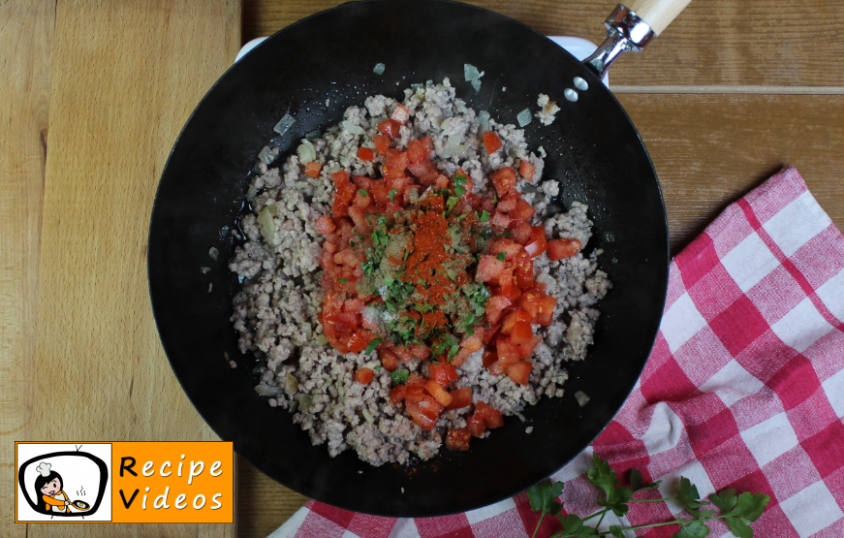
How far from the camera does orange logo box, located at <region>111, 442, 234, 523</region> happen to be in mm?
1668

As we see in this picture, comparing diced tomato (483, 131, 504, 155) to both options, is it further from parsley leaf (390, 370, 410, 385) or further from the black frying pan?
parsley leaf (390, 370, 410, 385)

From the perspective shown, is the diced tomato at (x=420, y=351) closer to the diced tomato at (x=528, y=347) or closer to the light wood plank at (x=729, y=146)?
the diced tomato at (x=528, y=347)

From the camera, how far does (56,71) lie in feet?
5.71

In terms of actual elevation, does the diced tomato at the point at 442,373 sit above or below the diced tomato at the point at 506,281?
below

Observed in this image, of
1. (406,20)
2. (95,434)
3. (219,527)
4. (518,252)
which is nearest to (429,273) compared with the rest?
(518,252)

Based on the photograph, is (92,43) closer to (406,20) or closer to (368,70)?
(368,70)

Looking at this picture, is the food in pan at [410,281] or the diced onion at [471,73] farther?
the diced onion at [471,73]

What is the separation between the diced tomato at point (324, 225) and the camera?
64.2 inches

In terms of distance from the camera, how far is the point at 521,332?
1.54m

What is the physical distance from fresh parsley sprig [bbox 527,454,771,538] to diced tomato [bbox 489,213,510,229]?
Answer: 2.56ft

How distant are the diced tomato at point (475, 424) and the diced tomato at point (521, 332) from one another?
29 centimetres

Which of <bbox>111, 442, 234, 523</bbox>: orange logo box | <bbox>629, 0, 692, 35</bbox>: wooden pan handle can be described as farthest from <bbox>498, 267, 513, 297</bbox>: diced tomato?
<bbox>111, 442, 234, 523</bbox>: orange logo box

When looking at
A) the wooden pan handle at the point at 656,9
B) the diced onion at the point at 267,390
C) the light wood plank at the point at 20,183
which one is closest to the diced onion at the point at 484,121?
the wooden pan handle at the point at 656,9

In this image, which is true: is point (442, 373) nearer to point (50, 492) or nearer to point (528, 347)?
point (528, 347)
